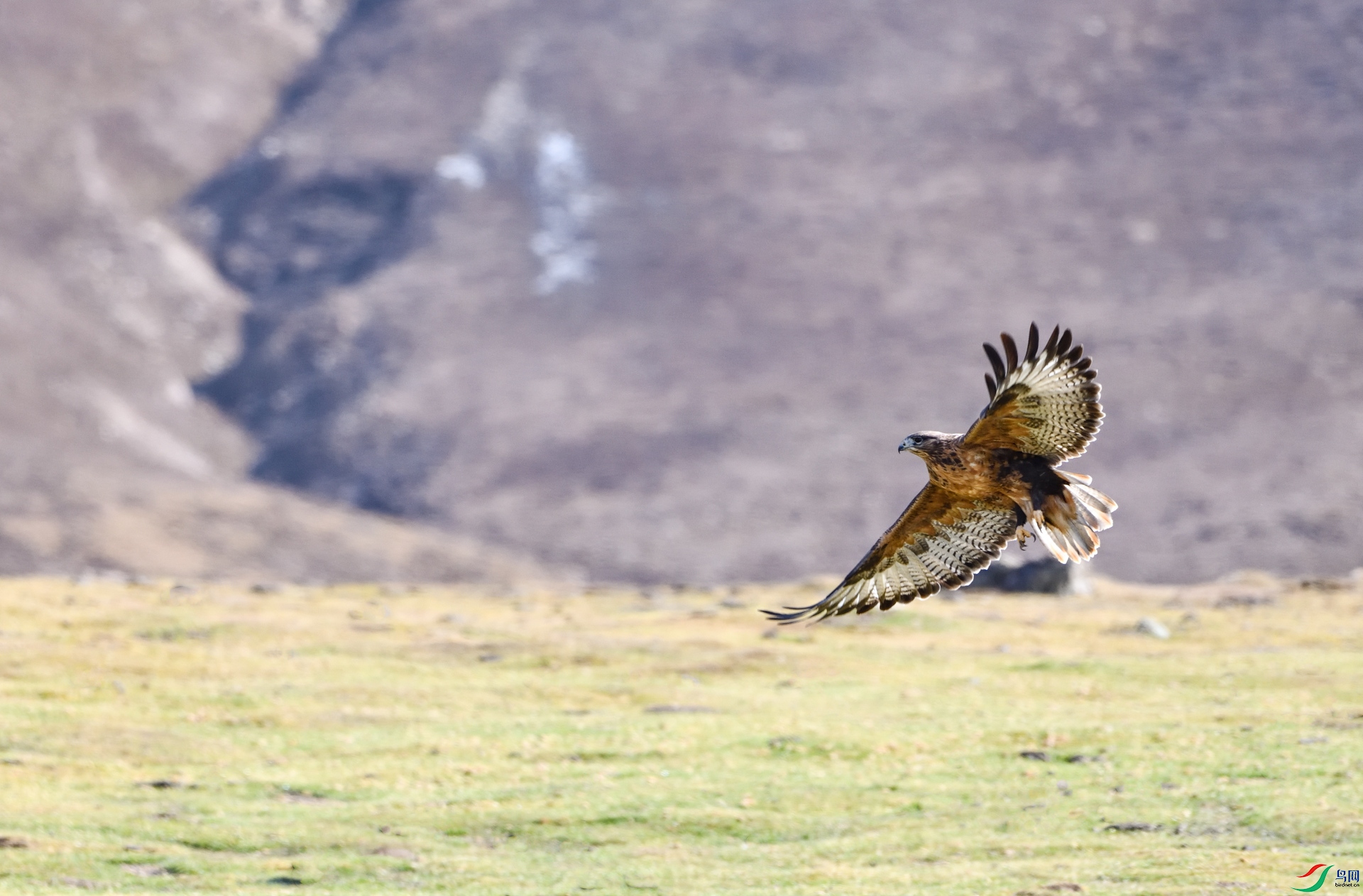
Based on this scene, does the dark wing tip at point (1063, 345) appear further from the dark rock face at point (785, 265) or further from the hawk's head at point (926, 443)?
the dark rock face at point (785, 265)

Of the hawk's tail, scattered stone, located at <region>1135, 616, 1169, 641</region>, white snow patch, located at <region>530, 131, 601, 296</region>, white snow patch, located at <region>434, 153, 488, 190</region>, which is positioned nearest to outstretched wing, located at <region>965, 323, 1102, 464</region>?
the hawk's tail

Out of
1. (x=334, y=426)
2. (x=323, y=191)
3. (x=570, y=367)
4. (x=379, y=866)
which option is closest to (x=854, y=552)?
(x=570, y=367)

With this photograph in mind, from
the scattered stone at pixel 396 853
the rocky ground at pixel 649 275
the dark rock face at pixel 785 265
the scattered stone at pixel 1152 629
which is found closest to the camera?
the scattered stone at pixel 396 853

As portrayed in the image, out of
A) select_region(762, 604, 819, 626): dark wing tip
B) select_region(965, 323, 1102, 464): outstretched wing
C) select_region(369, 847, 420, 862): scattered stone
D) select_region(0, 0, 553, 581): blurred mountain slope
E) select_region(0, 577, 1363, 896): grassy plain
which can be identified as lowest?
select_region(369, 847, 420, 862): scattered stone

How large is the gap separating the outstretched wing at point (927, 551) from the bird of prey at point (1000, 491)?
10 millimetres

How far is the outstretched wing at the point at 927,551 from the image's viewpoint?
16.8 m

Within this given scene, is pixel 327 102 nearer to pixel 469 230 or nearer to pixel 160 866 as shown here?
pixel 469 230

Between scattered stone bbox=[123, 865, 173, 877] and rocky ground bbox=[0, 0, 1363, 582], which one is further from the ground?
rocky ground bbox=[0, 0, 1363, 582]

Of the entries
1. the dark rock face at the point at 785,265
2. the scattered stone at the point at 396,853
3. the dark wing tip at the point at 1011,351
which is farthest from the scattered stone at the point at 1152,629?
the dark rock face at the point at 785,265

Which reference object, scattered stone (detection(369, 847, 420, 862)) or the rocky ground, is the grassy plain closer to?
scattered stone (detection(369, 847, 420, 862))

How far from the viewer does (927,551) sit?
17203 millimetres

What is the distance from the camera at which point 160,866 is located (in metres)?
21.4

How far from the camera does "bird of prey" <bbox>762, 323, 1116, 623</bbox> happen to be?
1493 centimetres

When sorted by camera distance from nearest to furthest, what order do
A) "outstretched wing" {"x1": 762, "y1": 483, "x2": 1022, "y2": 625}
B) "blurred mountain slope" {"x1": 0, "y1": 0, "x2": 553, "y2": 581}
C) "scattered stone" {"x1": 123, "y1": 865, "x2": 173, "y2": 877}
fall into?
"outstretched wing" {"x1": 762, "y1": 483, "x2": 1022, "y2": 625}
"scattered stone" {"x1": 123, "y1": 865, "x2": 173, "y2": 877}
"blurred mountain slope" {"x1": 0, "y1": 0, "x2": 553, "y2": 581}
